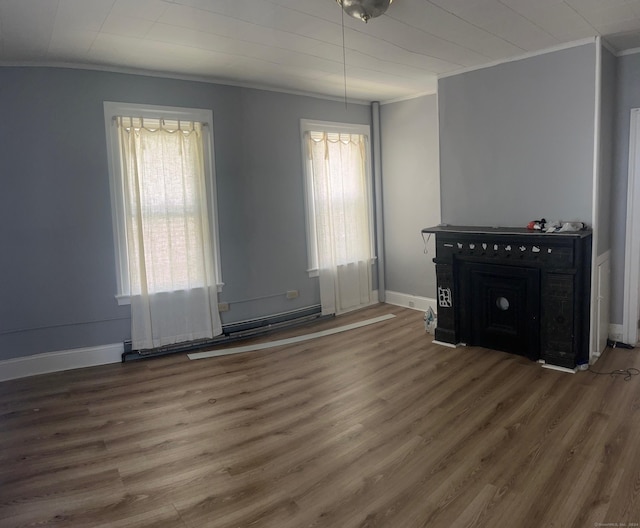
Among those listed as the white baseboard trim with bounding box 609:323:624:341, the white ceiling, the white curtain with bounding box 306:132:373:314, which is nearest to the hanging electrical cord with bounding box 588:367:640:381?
the white baseboard trim with bounding box 609:323:624:341

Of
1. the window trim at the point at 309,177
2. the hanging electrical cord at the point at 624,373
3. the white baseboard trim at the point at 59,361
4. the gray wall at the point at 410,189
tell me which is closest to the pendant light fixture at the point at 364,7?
the window trim at the point at 309,177

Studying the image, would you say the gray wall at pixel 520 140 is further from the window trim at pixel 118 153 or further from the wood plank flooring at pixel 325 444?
the window trim at pixel 118 153

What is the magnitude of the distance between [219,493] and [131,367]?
214 centimetres

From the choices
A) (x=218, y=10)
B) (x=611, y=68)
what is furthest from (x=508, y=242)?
(x=218, y=10)

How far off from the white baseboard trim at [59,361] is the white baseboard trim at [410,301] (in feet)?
10.9

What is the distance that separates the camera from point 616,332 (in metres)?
4.20

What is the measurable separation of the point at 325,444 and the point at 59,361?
2.59m

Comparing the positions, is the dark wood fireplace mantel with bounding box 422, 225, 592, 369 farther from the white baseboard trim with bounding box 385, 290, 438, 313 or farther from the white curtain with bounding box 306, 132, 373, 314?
the white curtain with bounding box 306, 132, 373, 314

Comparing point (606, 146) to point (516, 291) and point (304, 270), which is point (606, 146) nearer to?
point (516, 291)

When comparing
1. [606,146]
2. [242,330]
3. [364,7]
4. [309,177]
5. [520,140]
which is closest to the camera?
[364,7]

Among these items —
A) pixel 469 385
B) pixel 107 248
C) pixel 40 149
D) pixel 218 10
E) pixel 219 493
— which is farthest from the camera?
pixel 107 248

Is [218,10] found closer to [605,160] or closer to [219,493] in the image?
[219,493]

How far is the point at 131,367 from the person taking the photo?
4.12 m

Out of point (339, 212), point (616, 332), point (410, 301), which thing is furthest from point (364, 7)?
point (410, 301)
